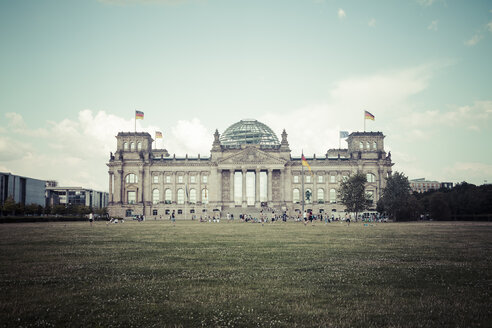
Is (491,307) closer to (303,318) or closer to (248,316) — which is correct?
(303,318)

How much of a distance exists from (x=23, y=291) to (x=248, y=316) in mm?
6619

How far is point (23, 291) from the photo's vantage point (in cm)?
1111

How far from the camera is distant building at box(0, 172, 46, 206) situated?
423 ft

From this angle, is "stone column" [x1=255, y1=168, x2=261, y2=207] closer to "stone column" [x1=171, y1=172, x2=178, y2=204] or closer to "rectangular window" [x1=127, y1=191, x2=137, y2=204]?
"stone column" [x1=171, y1=172, x2=178, y2=204]

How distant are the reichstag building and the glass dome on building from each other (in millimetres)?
4728

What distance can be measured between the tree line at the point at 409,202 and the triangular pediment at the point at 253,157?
37.2 metres

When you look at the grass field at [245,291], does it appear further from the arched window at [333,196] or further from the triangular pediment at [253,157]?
the arched window at [333,196]

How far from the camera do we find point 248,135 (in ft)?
450

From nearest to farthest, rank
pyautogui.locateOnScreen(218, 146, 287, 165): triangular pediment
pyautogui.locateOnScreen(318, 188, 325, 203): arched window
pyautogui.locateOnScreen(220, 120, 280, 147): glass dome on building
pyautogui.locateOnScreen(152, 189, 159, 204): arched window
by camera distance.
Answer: pyautogui.locateOnScreen(218, 146, 287, 165): triangular pediment → pyautogui.locateOnScreen(318, 188, 325, 203): arched window → pyautogui.locateOnScreen(152, 189, 159, 204): arched window → pyautogui.locateOnScreen(220, 120, 280, 147): glass dome on building

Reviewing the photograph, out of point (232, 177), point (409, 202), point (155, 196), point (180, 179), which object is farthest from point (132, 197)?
point (409, 202)

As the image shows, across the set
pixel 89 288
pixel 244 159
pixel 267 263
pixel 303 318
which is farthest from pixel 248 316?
pixel 244 159

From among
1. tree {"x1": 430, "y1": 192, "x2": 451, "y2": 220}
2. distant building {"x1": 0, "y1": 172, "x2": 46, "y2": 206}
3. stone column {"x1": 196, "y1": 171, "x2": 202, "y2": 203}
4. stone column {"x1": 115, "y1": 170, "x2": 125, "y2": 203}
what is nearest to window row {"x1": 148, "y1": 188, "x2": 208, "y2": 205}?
stone column {"x1": 196, "y1": 171, "x2": 202, "y2": 203}

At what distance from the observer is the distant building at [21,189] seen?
423ft

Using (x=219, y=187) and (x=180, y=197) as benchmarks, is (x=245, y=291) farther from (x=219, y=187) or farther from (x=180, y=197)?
(x=180, y=197)
